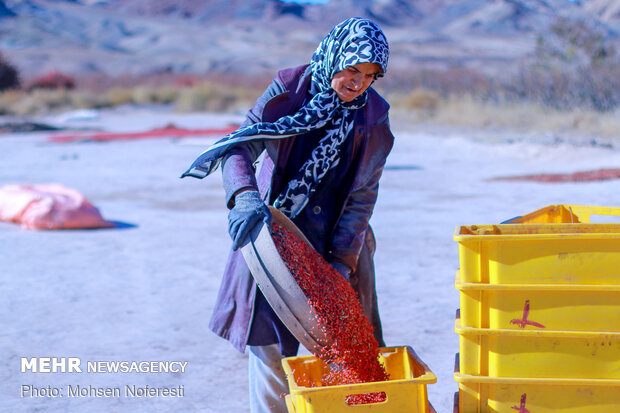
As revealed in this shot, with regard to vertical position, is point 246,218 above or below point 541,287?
above

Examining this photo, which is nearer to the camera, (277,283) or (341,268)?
(277,283)

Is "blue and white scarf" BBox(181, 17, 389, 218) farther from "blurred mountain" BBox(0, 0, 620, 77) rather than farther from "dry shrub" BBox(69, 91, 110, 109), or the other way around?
"blurred mountain" BBox(0, 0, 620, 77)

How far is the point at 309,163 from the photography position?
2.72 m

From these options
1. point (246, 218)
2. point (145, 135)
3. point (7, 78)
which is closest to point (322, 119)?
point (246, 218)

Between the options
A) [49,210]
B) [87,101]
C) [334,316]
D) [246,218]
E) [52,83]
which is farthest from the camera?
[52,83]

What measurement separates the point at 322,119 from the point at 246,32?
11852 centimetres

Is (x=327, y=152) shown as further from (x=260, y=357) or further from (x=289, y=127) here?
(x=260, y=357)

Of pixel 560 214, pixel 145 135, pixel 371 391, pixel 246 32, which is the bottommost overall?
pixel 371 391

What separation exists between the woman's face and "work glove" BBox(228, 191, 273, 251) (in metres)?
0.49

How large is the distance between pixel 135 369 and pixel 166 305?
3.77 feet

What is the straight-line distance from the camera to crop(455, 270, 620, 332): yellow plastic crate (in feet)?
7.02

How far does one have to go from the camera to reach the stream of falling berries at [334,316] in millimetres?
2477

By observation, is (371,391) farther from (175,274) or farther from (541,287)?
(175,274)

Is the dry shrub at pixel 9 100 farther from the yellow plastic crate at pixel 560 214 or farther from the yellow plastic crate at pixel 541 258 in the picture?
the yellow plastic crate at pixel 541 258
